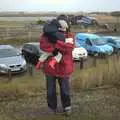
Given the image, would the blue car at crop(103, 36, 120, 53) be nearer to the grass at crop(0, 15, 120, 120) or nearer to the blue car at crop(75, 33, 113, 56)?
the blue car at crop(75, 33, 113, 56)

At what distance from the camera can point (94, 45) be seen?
3216 cm

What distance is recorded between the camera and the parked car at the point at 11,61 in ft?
73.9

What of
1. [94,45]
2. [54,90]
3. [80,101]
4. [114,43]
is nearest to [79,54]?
[94,45]

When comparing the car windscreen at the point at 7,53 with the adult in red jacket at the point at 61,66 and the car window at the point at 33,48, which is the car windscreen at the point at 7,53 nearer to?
the car window at the point at 33,48

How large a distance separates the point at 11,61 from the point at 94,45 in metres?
10.4

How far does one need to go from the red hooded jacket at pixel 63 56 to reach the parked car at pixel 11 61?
15.2 metres

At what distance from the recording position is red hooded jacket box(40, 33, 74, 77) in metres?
6.95

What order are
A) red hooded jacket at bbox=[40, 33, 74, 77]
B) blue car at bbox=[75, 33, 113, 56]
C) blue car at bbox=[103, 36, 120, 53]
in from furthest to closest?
1. blue car at bbox=[103, 36, 120, 53]
2. blue car at bbox=[75, 33, 113, 56]
3. red hooded jacket at bbox=[40, 33, 74, 77]

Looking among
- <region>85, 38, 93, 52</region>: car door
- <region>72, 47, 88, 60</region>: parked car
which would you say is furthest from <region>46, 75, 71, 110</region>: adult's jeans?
<region>85, 38, 93, 52</region>: car door

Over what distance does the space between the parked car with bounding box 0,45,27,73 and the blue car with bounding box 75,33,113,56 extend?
7.75 meters

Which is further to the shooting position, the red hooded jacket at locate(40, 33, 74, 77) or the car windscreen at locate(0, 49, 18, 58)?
the car windscreen at locate(0, 49, 18, 58)

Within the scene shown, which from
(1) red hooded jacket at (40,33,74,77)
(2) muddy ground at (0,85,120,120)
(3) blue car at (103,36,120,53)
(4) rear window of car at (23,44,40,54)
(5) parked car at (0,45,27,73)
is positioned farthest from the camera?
(3) blue car at (103,36,120,53)

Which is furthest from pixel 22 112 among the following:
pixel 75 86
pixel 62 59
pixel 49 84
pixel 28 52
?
pixel 28 52

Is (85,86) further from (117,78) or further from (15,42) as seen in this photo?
(15,42)
